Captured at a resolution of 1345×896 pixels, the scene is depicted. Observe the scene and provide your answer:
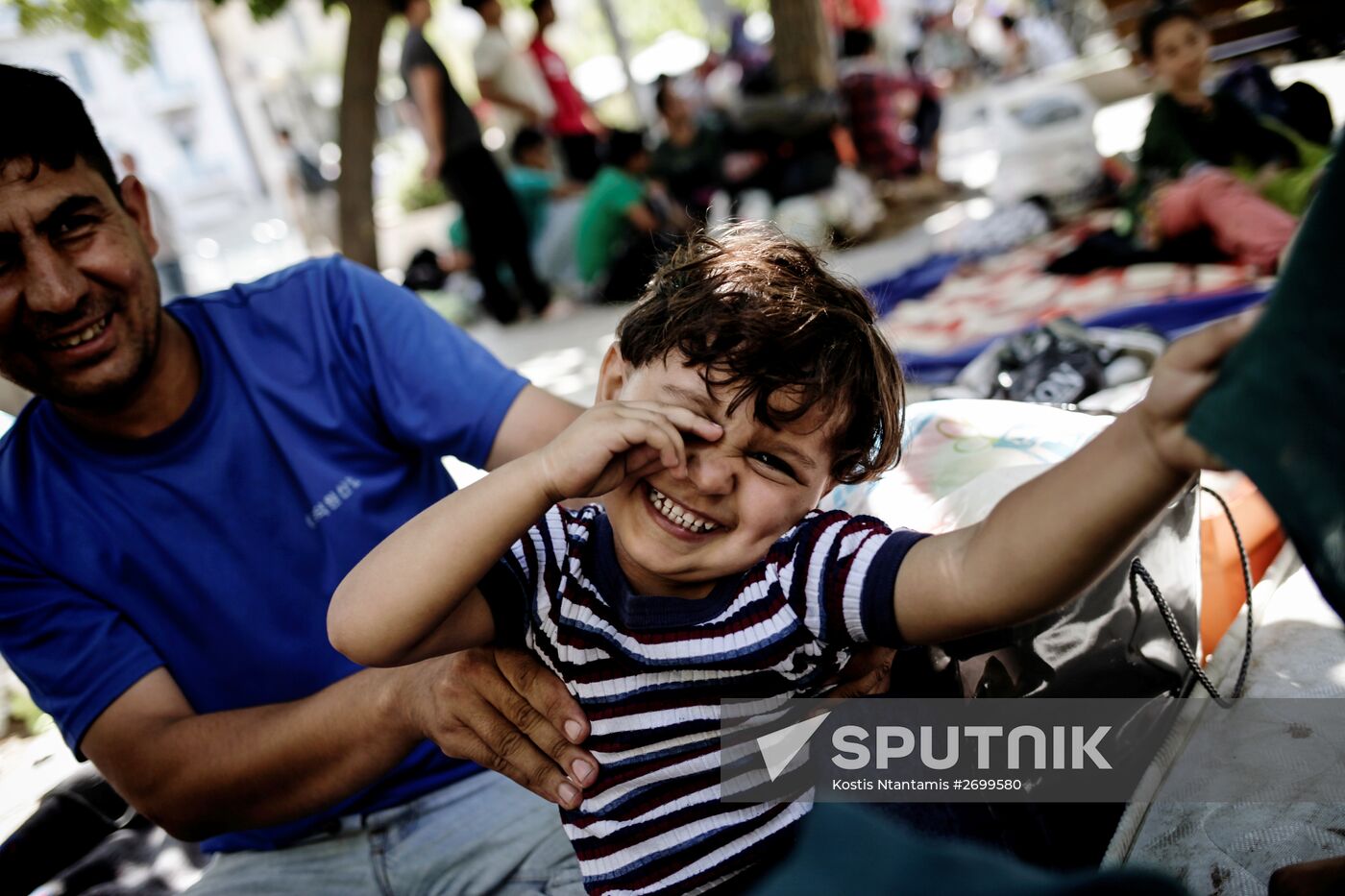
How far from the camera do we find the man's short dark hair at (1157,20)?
218 inches

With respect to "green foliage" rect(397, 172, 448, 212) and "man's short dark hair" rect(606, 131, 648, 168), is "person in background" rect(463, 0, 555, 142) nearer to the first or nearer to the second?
"man's short dark hair" rect(606, 131, 648, 168)

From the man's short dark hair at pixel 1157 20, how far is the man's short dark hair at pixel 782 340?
16.4 feet

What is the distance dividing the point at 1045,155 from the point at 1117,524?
6.61m

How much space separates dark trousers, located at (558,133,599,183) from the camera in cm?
995

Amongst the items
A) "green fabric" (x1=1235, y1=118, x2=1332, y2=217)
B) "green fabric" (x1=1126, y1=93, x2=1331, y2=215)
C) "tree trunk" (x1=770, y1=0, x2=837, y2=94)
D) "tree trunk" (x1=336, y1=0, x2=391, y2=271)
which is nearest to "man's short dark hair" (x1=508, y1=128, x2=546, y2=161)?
"tree trunk" (x1=770, y1=0, x2=837, y2=94)

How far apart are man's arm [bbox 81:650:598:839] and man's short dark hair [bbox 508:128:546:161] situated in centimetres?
800

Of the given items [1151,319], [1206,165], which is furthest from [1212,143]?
[1151,319]

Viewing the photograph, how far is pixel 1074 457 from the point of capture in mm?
1119

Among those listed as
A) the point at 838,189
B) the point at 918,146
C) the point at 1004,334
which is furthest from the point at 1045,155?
the point at 918,146

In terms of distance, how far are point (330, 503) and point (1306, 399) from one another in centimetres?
166

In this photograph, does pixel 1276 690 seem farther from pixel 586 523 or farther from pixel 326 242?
pixel 326 242

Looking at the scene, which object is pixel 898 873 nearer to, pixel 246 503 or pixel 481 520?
pixel 481 520

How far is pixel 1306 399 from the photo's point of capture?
84cm

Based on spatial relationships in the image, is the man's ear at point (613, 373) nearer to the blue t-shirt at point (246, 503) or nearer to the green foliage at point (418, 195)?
the blue t-shirt at point (246, 503)
